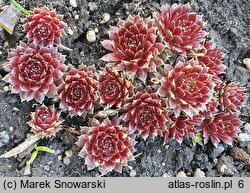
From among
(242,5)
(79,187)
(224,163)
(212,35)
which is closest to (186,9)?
(212,35)

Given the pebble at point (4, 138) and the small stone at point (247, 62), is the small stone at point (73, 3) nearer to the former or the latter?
the pebble at point (4, 138)

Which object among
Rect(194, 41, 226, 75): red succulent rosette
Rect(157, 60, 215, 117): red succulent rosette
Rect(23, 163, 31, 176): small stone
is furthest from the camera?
Rect(194, 41, 226, 75): red succulent rosette

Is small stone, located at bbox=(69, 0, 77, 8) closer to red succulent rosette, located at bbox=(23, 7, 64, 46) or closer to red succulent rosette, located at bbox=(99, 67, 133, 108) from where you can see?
red succulent rosette, located at bbox=(23, 7, 64, 46)

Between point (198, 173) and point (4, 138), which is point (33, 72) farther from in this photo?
point (198, 173)

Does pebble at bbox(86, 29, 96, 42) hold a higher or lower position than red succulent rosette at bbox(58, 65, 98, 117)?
higher

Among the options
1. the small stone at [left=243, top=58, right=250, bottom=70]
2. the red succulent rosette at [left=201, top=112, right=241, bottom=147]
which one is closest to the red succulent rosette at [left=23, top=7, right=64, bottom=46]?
the red succulent rosette at [left=201, top=112, right=241, bottom=147]

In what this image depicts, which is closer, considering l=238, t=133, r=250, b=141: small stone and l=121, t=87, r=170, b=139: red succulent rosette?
l=121, t=87, r=170, b=139: red succulent rosette
